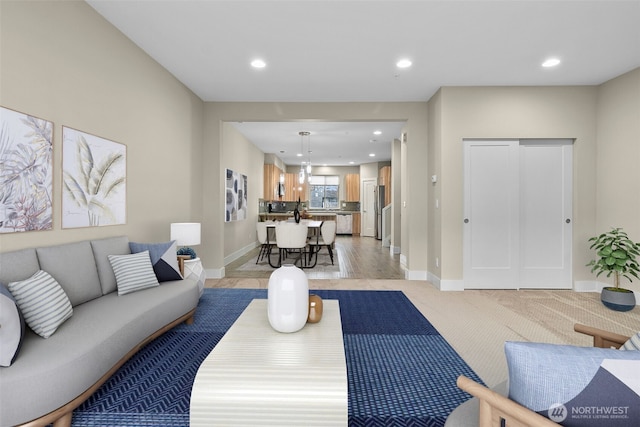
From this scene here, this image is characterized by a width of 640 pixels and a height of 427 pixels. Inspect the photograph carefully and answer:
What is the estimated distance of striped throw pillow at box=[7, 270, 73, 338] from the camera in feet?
5.32

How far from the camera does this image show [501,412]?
2.89ft

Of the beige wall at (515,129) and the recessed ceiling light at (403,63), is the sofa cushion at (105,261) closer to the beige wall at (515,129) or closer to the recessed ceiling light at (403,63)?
the recessed ceiling light at (403,63)

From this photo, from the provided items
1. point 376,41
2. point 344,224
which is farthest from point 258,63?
point 344,224

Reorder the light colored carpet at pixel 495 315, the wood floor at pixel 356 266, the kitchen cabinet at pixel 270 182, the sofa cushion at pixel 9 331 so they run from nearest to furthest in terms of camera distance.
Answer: the sofa cushion at pixel 9 331, the light colored carpet at pixel 495 315, the wood floor at pixel 356 266, the kitchen cabinet at pixel 270 182

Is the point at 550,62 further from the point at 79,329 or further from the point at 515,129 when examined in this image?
the point at 79,329

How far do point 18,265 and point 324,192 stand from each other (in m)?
10.7

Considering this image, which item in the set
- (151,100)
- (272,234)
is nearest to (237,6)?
(151,100)

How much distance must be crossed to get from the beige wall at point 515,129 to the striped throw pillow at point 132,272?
354cm

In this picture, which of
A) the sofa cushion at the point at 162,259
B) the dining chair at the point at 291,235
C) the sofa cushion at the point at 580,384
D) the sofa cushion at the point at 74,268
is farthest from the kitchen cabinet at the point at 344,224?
the sofa cushion at the point at 580,384

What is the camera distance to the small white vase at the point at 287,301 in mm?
1699

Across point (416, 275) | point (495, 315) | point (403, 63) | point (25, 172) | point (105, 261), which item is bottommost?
point (495, 315)

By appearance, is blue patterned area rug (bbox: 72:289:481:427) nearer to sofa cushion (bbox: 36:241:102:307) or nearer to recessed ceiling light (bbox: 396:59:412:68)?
sofa cushion (bbox: 36:241:102:307)

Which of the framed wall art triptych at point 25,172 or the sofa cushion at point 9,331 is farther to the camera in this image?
the framed wall art triptych at point 25,172

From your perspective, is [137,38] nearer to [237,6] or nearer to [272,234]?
[237,6]
